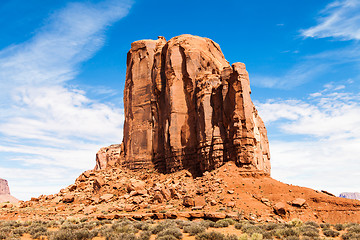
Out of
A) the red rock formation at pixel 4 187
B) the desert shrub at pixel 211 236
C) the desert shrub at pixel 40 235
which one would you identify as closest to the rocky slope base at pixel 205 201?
the desert shrub at pixel 211 236

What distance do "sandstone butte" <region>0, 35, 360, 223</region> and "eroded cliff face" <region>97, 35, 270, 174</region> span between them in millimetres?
144

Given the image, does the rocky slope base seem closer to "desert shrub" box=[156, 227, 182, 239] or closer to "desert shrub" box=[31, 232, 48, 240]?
"desert shrub" box=[156, 227, 182, 239]

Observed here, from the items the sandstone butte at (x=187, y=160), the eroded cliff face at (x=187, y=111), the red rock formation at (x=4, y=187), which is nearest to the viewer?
the sandstone butte at (x=187, y=160)

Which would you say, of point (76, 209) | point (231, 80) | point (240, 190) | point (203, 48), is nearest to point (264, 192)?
point (240, 190)

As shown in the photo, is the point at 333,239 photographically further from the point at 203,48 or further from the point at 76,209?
the point at 203,48

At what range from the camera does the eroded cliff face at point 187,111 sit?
39.2 metres

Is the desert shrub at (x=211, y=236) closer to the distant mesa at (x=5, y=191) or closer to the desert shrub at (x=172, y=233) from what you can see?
the desert shrub at (x=172, y=233)

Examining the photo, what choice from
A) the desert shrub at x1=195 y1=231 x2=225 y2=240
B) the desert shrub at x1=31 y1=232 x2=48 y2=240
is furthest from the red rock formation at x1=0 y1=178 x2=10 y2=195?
the desert shrub at x1=195 y1=231 x2=225 y2=240

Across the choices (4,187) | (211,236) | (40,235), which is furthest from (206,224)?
(4,187)

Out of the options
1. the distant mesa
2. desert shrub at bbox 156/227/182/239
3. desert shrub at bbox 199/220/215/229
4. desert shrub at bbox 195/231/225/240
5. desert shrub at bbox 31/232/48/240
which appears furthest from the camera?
the distant mesa

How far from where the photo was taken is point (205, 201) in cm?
3284

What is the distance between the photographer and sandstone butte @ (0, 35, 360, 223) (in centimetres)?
3091

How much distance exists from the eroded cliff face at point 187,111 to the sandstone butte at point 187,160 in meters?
0.14

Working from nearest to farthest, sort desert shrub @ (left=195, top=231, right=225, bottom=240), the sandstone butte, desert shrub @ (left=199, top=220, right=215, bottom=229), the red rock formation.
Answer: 1. desert shrub @ (left=195, top=231, right=225, bottom=240)
2. desert shrub @ (left=199, top=220, right=215, bottom=229)
3. the sandstone butte
4. the red rock formation
